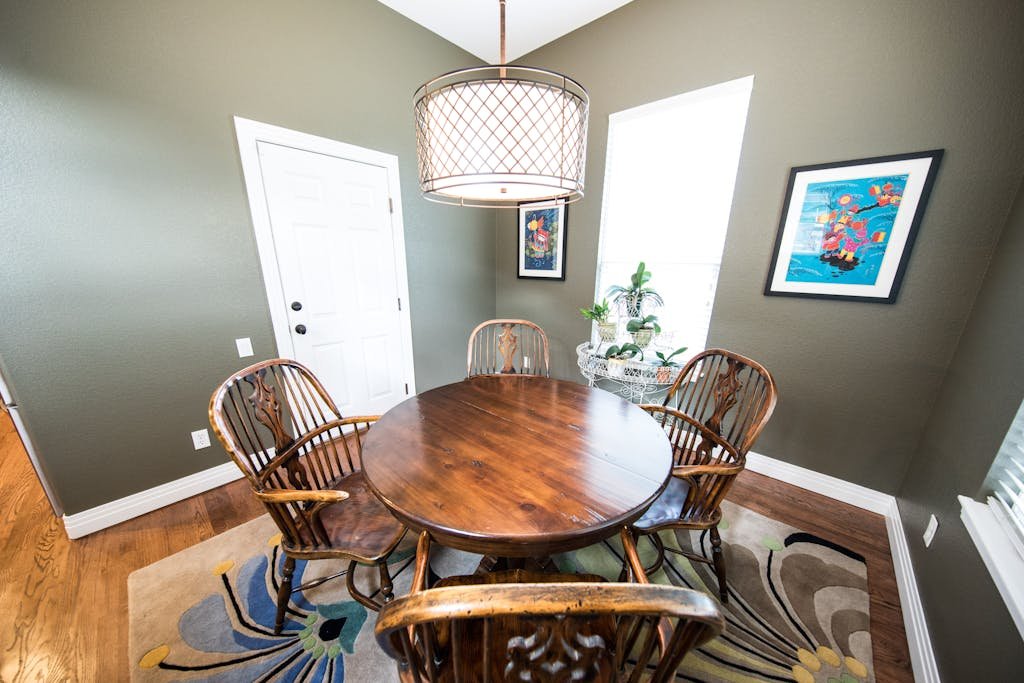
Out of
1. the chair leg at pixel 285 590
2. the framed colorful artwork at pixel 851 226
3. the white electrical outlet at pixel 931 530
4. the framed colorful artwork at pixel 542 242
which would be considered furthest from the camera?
the framed colorful artwork at pixel 542 242

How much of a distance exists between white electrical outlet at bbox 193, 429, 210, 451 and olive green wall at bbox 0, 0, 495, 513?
0.12 ft

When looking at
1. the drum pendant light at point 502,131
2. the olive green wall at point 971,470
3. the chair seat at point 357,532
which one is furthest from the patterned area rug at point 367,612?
the drum pendant light at point 502,131

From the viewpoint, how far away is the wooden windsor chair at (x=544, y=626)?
454 mm

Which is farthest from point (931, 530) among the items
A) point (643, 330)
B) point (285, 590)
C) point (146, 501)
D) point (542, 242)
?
point (146, 501)

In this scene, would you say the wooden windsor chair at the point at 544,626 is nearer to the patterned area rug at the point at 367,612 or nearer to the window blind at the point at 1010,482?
the patterned area rug at the point at 367,612

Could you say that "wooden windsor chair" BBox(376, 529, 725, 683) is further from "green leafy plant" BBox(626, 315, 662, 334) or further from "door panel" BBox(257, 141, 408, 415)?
"door panel" BBox(257, 141, 408, 415)

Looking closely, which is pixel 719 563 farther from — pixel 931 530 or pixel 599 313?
pixel 599 313

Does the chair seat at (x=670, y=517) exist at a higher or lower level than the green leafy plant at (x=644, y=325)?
lower

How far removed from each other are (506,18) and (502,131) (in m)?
2.23

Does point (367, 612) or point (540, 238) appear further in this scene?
point (540, 238)

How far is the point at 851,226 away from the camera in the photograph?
177 centimetres

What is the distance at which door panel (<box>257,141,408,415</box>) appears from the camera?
2096 mm

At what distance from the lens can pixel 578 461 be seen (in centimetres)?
110

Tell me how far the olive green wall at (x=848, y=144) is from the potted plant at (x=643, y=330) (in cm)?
36
